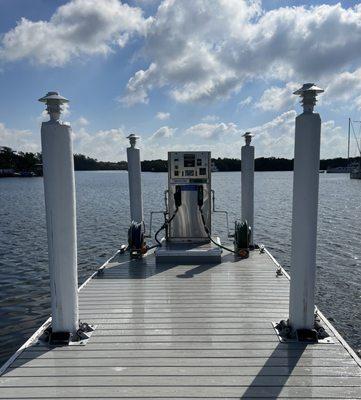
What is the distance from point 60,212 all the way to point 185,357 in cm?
191

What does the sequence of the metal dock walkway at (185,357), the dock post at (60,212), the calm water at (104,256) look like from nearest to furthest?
the metal dock walkway at (185,357)
the dock post at (60,212)
the calm water at (104,256)

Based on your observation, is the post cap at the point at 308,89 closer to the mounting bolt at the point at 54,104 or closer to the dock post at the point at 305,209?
the dock post at the point at 305,209

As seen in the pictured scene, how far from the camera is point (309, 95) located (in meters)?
4.08

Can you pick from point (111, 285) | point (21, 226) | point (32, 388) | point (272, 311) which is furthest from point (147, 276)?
point (21, 226)

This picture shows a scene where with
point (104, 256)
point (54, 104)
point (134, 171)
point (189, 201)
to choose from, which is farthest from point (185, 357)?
point (104, 256)

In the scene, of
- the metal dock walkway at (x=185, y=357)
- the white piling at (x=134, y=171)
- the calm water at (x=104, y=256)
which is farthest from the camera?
the white piling at (x=134, y=171)

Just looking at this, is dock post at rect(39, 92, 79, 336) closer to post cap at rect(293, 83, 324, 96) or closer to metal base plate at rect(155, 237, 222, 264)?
post cap at rect(293, 83, 324, 96)

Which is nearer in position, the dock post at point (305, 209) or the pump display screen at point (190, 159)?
the dock post at point (305, 209)

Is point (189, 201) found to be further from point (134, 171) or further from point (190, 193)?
point (134, 171)

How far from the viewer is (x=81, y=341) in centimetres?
414

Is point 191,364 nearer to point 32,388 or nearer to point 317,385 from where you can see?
point 317,385

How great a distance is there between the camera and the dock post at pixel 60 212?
3982mm

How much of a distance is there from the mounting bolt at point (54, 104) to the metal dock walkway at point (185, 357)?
2.40 metres

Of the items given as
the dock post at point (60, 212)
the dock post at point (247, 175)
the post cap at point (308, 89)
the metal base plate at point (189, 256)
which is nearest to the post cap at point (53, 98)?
the dock post at point (60, 212)
